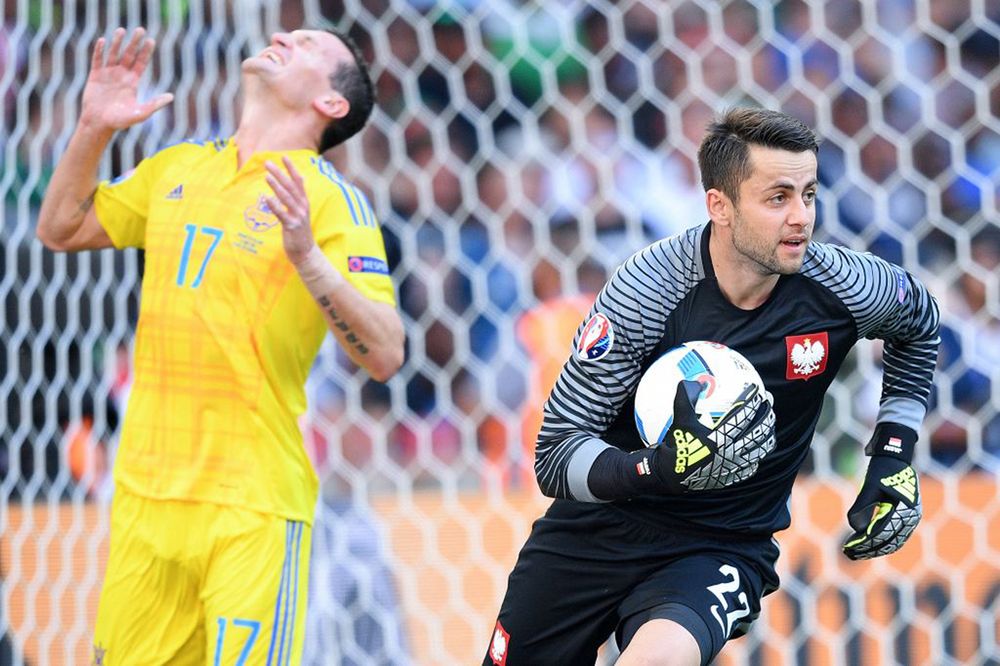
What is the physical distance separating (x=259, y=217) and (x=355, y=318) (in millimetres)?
345

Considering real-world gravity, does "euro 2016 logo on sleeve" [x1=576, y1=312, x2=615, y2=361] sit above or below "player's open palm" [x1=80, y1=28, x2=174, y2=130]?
below

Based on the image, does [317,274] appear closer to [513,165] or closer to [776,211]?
[776,211]

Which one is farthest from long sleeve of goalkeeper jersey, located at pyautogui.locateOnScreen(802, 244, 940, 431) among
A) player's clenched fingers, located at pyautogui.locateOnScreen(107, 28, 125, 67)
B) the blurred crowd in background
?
player's clenched fingers, located at pyautogui.locateOnScreen(107, 28, 125, 67)

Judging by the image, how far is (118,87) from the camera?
3.03 m

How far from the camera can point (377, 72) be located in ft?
15.4

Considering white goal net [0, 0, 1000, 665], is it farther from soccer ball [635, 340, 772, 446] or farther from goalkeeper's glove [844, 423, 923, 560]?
soccer ball [635, 340, 772, 446]

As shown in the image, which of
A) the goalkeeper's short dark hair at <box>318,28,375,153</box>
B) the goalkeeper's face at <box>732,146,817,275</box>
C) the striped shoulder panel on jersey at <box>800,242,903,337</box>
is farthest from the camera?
A: the goalkeeper's short dark hair at <box>318,28,375,153</box>

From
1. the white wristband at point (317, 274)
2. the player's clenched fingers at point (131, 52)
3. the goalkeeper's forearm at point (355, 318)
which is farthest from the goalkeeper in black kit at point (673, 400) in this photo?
the player's clenched fingers at point (131, 52)

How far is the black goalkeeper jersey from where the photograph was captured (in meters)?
2.49

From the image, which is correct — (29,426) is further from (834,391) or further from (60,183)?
(834,391)

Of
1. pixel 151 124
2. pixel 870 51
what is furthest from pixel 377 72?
pixel 870 51

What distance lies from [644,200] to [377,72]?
1.04 meters

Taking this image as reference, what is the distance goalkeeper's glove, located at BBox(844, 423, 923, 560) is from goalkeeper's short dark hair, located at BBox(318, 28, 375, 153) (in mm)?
1381

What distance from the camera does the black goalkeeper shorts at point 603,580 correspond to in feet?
8.28
